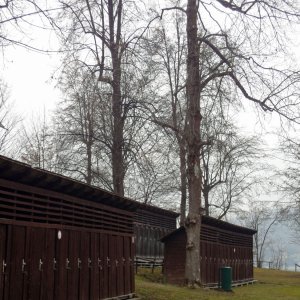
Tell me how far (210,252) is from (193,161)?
22.8 ft

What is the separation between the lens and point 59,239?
12.5 metres

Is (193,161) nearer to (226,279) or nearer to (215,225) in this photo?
(226,279)

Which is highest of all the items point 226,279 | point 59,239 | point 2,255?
point 59,239

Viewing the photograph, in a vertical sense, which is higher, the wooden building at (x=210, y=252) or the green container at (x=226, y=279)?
the wooden building at (x=210, y=252)

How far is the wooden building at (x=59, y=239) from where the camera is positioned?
10484mm

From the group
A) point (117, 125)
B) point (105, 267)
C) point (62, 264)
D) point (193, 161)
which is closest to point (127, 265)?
point (105, 267)

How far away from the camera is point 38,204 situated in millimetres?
11688

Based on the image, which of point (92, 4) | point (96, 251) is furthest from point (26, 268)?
point (92, 4)

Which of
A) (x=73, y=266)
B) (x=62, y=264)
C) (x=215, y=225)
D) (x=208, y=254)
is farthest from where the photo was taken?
(x=215, y=225)

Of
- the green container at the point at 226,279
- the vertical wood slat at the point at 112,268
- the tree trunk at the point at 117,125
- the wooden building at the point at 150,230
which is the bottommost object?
the green container at the point at 226,279

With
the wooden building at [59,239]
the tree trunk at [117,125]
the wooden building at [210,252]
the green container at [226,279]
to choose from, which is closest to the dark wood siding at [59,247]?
the wooden building at [59,239]

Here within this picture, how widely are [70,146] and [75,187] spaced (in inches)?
501

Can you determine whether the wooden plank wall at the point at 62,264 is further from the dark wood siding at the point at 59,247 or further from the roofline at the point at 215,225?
the roofline at the point at 215,225

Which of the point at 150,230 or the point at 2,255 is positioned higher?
the point at 150,230
